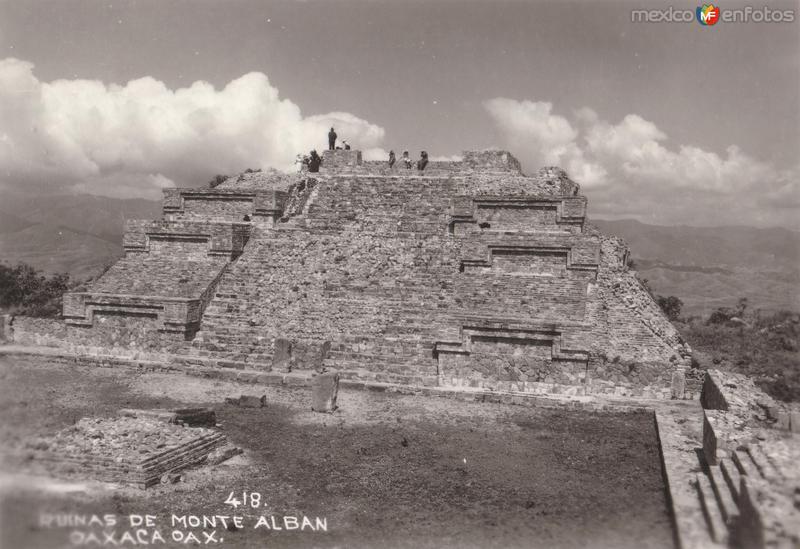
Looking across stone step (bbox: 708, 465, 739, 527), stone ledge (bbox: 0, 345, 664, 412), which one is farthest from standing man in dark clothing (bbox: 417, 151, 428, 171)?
stone step (bbox: 708, 465, 739, 527)

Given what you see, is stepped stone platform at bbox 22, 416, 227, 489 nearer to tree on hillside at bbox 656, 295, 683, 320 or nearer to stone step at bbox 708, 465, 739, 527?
stone step at bbox 708, 465, 739, 527

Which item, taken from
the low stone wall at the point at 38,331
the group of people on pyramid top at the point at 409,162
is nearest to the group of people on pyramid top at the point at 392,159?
the group of people on pyramid top at the point at 409,162

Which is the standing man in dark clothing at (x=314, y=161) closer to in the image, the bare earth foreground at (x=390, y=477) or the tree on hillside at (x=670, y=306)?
the bare earth foreground at (x=390, y=477)

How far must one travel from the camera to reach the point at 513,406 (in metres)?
10.7

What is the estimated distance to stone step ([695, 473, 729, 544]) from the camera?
5.23 m

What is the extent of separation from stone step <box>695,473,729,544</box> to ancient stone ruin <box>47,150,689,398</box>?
4.78 meters

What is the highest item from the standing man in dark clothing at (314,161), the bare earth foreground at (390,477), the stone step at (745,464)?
the standing man in dark clothing at (314,161)

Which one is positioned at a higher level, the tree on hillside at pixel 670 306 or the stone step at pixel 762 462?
the tree on hillside at pixel 670 306

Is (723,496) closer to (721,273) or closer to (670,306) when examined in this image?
(670,306)

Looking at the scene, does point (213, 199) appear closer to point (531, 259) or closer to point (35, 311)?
point (35, 311)

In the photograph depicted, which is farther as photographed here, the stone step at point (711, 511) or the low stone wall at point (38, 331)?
the low stone wall at point (38, 331)

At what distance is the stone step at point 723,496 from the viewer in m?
5.30

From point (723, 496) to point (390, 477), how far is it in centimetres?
362

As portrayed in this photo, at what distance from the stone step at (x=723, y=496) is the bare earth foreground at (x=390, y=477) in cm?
58
